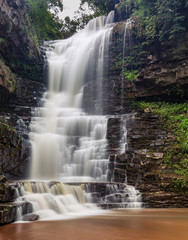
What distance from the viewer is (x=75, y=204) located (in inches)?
331

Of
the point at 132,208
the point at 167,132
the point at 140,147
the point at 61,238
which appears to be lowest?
the point at 132,208

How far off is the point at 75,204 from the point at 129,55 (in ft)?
48.4

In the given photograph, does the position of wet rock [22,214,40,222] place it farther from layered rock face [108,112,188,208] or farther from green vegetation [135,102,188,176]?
green vegetation [135,102,188,176]

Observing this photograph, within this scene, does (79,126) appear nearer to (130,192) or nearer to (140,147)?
(140,147)

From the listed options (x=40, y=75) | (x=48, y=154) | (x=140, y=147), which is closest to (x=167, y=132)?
(x=140, y=147)

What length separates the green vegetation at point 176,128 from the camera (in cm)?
1118

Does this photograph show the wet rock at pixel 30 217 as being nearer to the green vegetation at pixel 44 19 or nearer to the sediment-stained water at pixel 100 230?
the sediment-stained water at pixel 100 230

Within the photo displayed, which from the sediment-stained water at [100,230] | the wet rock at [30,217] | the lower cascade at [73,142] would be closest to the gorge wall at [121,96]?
the lower cascade at [73,142]

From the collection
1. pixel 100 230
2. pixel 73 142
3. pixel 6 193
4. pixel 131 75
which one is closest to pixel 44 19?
pixel 131 75

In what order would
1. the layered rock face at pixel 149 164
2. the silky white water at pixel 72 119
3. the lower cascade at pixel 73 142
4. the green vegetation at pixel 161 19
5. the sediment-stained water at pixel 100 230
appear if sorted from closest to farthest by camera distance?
the sediment-stained water at pixel 100 230 → the lower cascade at pixel 73 142 → the layered rock face at pixel 149 164 → the silky white water at pixel 72 119 → the green vegetation at pixel 161 19

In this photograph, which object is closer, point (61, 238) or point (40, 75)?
point (61, 238)

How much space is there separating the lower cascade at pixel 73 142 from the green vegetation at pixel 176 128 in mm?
2890

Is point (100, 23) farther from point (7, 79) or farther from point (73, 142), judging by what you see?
point (73, 142)

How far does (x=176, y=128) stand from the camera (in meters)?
13.4
